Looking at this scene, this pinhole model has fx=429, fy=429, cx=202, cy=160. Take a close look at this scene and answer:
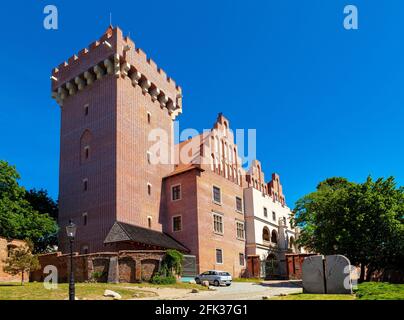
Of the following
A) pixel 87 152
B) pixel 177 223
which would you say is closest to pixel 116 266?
pixel 177 223

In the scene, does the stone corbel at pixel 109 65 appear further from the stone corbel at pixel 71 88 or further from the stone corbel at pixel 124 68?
the stone corbel at pixel 71 88

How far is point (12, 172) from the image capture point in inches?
1608

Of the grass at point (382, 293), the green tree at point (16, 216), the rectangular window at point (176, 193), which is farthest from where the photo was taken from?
the rectangular window at point (176, 193)

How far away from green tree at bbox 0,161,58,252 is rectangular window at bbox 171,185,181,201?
39.4 feet

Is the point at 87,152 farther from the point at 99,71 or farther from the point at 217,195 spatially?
the point at 217,195

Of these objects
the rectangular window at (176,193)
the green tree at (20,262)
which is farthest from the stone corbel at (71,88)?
the green tree at (20,262)

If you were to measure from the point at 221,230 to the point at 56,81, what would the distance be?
24.4 metres

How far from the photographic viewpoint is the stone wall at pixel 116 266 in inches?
1227

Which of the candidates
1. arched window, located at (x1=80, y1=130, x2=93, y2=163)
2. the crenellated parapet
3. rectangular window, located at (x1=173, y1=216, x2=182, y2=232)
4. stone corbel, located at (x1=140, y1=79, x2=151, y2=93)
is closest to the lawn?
rectangular window, located at (x1=173, y1=216, x2=182, y2=232)

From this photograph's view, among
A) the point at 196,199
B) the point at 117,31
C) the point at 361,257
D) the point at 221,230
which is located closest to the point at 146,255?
the point at 196,199

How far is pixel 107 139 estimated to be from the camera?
40.9 metres

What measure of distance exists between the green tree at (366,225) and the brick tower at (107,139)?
16907 mm

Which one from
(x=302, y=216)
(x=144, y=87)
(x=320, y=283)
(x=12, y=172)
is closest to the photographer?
(x=320, y=283)
